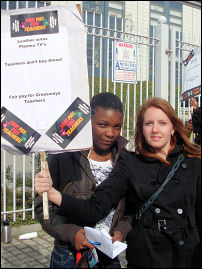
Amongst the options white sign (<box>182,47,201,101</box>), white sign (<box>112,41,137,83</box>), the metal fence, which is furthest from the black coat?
white sign (<box>112,41,137,83</box>)

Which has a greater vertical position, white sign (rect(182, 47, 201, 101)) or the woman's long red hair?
white sign (rect(182, 47, 201, 101))

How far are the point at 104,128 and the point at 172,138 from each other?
0.41m

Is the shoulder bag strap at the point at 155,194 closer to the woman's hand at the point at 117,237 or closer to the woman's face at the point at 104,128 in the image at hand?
the woman's hand at the point at 117,237

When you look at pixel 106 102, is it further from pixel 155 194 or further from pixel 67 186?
pixel 155 194

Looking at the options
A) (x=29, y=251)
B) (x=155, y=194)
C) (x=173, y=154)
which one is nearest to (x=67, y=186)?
(x=155, y=194)

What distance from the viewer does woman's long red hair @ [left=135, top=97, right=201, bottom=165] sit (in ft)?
6.52

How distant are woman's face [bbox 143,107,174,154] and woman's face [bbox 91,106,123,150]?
24 centimetres

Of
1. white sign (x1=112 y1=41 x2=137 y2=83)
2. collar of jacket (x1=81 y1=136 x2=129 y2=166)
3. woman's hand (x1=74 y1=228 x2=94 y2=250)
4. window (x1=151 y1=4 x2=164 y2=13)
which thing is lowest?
woman's hand (x1=74 y1=228 x2=94 y2=250)

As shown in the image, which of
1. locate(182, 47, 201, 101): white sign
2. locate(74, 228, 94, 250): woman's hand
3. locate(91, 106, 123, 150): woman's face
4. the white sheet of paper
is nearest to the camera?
the white sheet of paper

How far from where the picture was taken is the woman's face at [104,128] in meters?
2.21

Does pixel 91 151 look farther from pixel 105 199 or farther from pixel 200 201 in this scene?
pixel 200 201

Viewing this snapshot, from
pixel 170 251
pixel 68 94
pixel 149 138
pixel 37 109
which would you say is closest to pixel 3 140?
pixel 37 109

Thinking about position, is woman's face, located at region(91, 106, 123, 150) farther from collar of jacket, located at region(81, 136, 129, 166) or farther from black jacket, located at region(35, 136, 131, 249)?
black jacket, located at region(35, 136, 131, 249)

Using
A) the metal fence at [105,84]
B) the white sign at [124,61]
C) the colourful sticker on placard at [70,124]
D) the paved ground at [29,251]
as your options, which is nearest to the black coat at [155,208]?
the colourful sticker on placard at [70,124]
